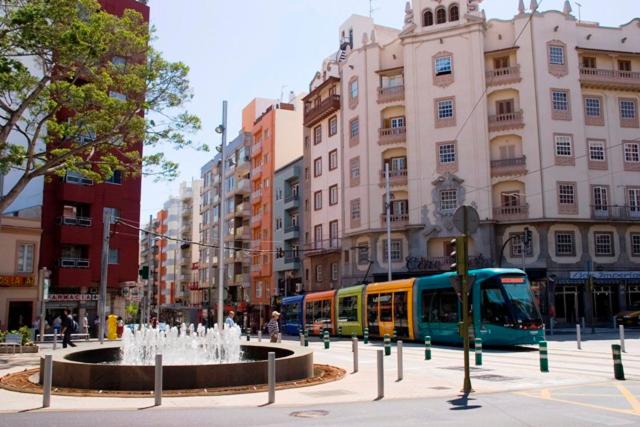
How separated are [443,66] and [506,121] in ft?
19.7

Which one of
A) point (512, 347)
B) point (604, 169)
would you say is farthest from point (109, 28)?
point (604, 169)

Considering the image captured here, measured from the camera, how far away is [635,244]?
41781mm

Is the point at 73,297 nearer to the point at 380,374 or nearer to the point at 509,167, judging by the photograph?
the point at 509,167

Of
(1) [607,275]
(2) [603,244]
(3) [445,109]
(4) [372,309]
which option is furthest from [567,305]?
(4) [372,309]

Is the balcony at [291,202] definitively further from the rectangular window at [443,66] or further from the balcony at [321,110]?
the rectangular window at [443,66]

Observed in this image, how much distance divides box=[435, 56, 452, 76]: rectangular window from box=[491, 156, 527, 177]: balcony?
7260mm

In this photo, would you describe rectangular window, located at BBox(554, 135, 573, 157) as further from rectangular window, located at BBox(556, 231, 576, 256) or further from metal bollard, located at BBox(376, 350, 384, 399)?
metal bollard, located at BBox(376, 350, 384, 399)

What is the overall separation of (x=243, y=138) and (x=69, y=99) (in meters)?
48.4

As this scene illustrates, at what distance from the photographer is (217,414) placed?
387 inches

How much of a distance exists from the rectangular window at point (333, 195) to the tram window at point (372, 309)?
1980 cm

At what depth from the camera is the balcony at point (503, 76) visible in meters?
42.4

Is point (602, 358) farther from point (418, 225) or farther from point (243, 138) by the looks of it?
point (243, 138)

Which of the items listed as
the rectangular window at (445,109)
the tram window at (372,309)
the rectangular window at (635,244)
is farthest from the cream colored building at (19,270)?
the rectangular window at (635,244)

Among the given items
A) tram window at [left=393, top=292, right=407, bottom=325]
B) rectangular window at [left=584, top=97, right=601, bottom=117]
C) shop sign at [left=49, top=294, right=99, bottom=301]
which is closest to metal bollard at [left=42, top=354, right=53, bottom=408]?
tram window at [left=393, top=292, right=407, bottom=325]
